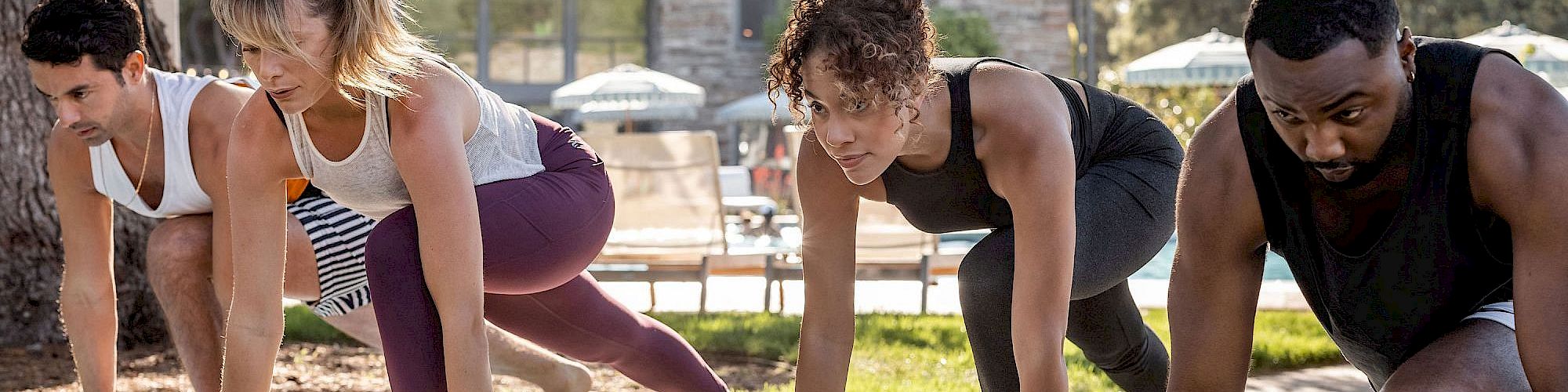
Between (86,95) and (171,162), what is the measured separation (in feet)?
0.75

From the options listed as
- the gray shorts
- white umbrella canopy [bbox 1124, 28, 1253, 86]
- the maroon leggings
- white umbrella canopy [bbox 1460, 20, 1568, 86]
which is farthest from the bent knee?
white umbrella canopy [bbox 1460, 20, 1568, 86]

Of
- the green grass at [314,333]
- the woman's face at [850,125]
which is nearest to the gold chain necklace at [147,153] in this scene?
the woman's face at [850,125]

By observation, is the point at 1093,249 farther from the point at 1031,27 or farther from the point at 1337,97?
the point at 1031,27

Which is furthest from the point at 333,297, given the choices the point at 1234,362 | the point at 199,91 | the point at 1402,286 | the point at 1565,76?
the point at 1565,76

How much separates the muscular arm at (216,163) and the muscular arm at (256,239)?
497 millimetres

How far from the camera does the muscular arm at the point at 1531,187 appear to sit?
1.71 m

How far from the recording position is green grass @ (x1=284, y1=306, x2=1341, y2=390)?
443 cm

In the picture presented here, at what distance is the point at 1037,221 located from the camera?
7.60 ft

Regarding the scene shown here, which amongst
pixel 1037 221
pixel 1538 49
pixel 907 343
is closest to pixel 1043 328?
pixel 1037 221

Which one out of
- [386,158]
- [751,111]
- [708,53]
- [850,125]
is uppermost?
[850,125]

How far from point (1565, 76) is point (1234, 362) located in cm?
1073

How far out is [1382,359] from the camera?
212cm

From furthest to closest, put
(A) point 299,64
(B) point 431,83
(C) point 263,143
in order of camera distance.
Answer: (C) point 263,143 < (B) point 431,83 < (A) point 299,64

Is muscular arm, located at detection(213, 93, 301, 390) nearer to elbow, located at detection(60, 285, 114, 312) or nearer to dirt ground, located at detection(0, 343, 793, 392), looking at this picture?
elbow, located at detection(60, 285, 114, 312)
